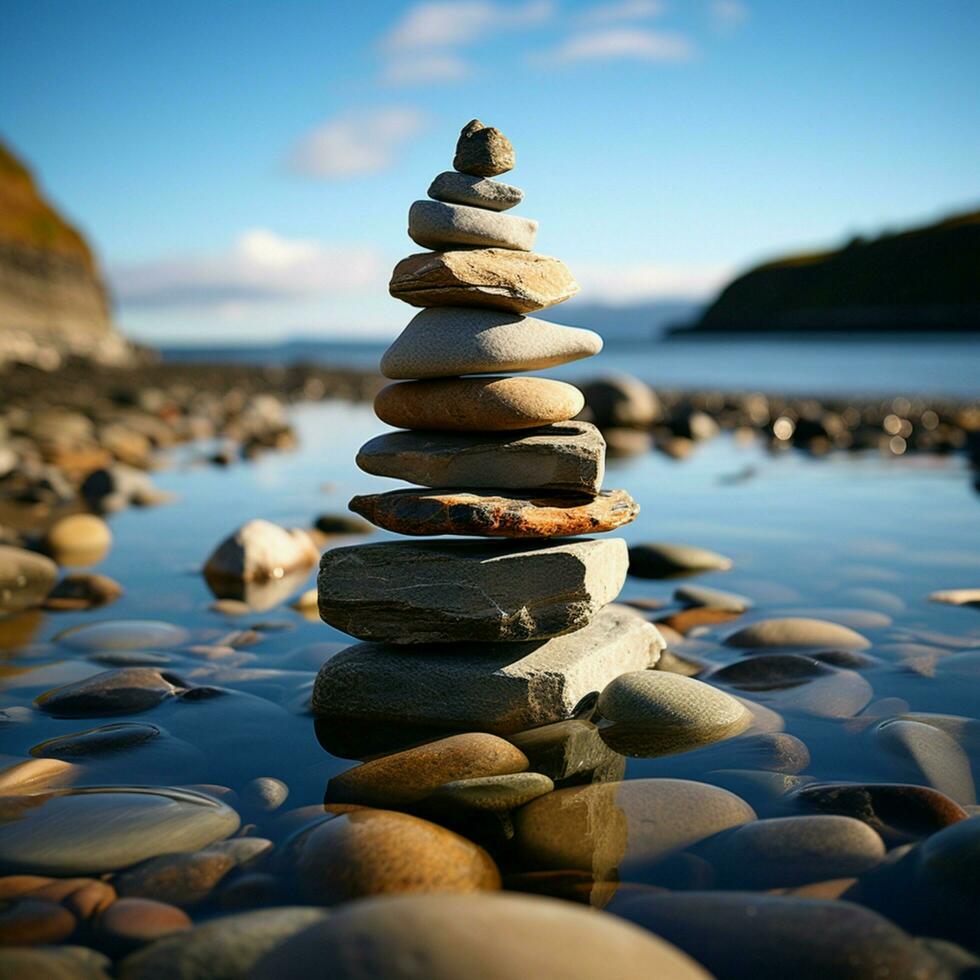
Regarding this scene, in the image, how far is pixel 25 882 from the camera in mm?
2354

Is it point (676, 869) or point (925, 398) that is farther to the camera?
point (925, 398)

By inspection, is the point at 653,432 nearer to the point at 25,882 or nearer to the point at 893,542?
the point at 893,542

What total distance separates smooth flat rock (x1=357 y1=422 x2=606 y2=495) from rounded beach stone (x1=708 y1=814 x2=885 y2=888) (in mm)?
1578

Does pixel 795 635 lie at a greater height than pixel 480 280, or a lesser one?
lesser

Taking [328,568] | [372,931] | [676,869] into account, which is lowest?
[676,869]

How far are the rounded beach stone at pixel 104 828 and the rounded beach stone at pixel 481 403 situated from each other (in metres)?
1.74

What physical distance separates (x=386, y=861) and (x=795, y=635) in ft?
9.32

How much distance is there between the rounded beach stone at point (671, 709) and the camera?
3430 millimetres

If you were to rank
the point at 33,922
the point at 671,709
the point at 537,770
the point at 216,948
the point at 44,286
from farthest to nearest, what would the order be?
1. the point at 44,286
2. the point at 671,709
3. the point at 537,770
4. the point at 33,922
5. the point at 216,948

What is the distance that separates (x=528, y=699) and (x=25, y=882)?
1770mm

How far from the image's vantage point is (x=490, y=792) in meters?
2.85

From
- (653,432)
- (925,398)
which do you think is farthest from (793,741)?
(925,398)

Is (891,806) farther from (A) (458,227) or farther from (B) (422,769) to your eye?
(A) (458,227)

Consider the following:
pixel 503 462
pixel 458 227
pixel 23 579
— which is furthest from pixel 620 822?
pixel 23 579
